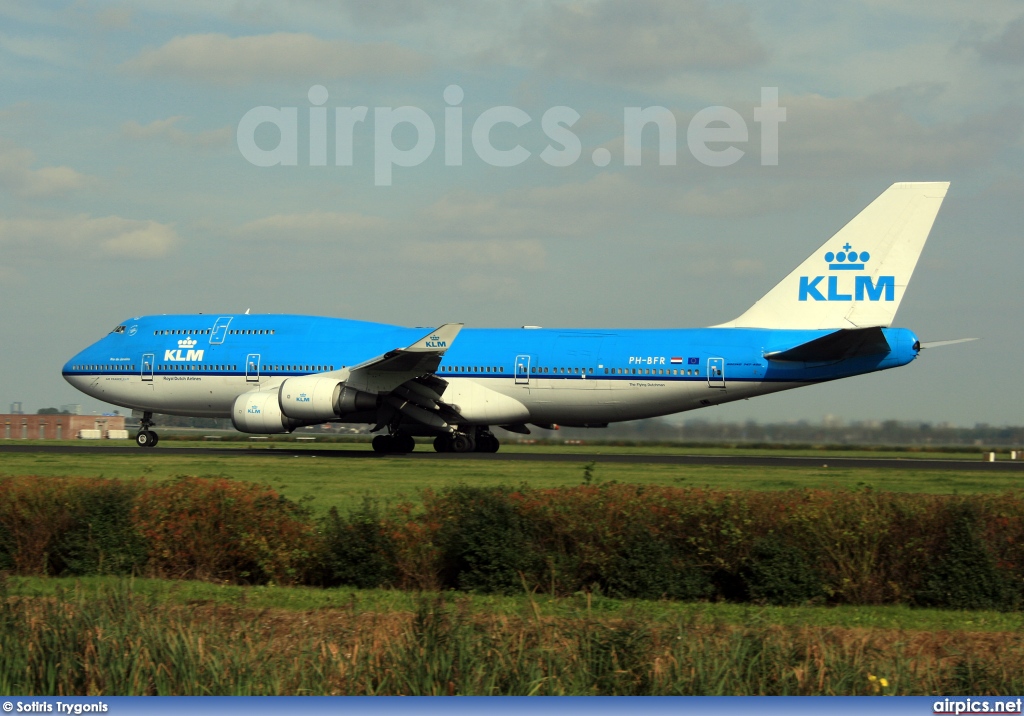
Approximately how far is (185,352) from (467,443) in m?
12.7

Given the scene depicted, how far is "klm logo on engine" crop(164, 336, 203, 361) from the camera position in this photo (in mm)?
44500

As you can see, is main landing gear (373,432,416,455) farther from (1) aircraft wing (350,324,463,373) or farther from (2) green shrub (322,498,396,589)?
(2) green shrub (322,498,396,589)

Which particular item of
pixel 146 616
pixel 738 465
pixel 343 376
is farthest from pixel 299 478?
pixel 146 616

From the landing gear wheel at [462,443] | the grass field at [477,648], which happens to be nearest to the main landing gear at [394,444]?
the landing gear wheel at [462,443]

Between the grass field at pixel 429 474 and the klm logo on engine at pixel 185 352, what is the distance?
7.79 meters

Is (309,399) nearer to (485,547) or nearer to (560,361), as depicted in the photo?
(560,361)

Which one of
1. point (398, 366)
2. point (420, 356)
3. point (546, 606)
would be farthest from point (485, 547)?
point (398, 366)

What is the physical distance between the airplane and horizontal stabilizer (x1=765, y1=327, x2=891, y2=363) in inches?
1.9

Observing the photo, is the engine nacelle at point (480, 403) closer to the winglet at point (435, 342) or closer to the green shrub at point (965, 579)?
the winglet at point (435, 342)

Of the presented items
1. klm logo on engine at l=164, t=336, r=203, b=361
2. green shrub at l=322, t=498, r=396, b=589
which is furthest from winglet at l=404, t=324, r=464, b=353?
green shrub at l=322, t=498, r=396, b=589

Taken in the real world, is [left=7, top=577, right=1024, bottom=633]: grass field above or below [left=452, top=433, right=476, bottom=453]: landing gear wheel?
below

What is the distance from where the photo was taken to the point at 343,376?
135ft

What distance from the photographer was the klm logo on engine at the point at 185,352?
44.5m

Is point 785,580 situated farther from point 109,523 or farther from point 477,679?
point 109,523
